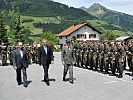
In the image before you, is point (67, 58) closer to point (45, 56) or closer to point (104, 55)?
point (45, 56)

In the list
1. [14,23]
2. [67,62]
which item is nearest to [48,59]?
[67,62]

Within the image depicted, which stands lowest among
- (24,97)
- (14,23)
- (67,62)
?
(24,97)

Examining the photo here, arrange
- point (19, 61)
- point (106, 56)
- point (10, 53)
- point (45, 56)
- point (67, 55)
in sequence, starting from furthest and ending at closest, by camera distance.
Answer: point (10, 53) → point (106, 56) → point (67, 55) → point (45, 56) → point (19, 61)

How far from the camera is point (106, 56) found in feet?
59.1

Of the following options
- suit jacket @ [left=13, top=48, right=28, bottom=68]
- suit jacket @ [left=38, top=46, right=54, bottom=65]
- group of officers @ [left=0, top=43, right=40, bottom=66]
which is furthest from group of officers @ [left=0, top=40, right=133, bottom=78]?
suit jacket @ [left=13, top=48, right=28, bottom=68]

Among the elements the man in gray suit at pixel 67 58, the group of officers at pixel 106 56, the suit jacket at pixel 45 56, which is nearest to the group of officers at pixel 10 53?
the group of officers at pixel 106 56

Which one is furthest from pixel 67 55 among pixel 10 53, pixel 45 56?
pixel 10 53

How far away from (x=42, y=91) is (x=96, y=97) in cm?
258

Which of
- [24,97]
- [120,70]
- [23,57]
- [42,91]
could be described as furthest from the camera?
[120,70]

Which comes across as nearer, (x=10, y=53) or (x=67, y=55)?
(x=67, y=55)

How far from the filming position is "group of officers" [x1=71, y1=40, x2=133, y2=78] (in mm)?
16794

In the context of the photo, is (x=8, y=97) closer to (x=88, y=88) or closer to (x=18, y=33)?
(x=88, y=88)

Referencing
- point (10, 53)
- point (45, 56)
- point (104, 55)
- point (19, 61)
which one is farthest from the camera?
point (10, 53)

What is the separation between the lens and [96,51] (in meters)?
19.6
